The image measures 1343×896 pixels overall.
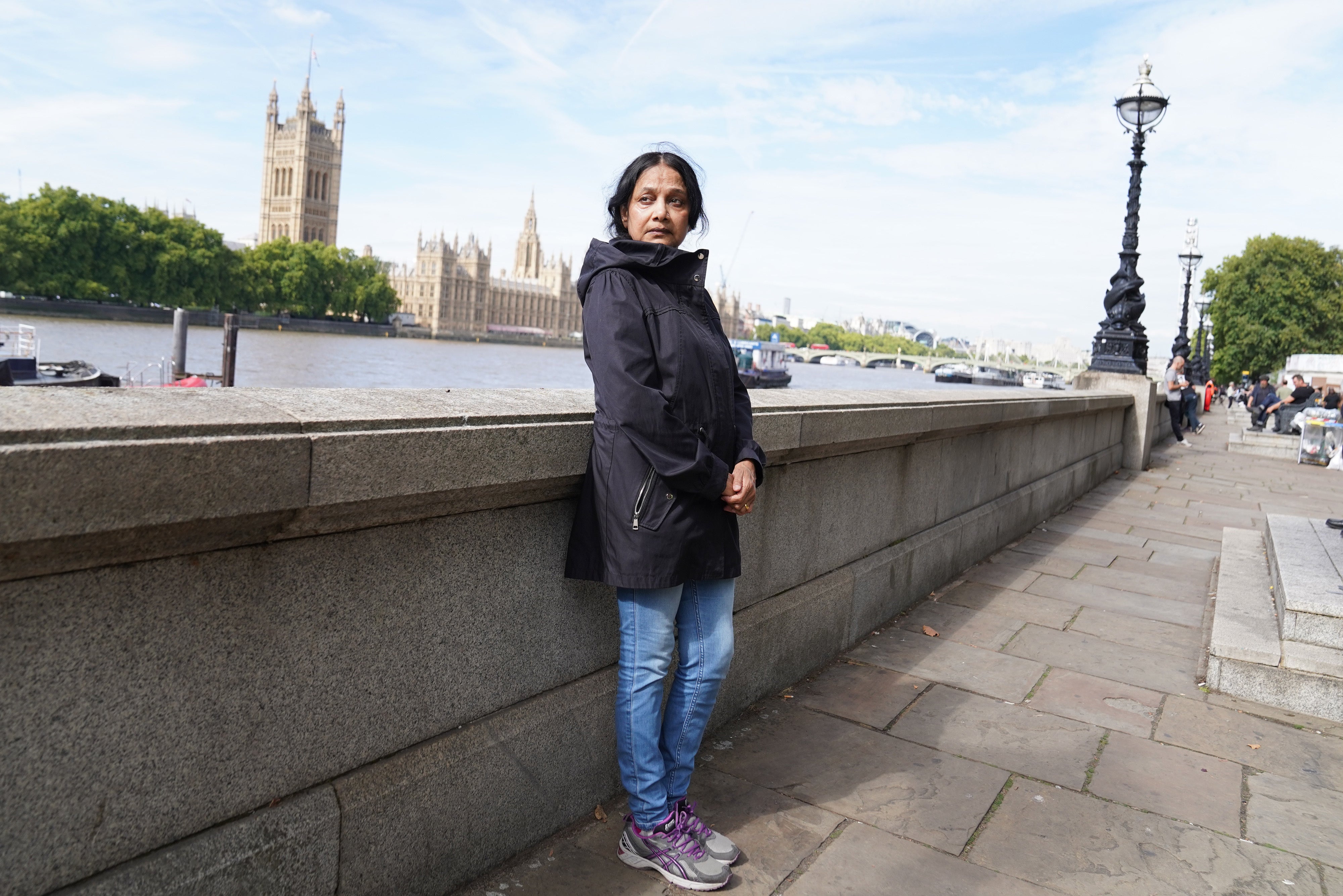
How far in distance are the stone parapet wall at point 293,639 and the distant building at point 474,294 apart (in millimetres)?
120473

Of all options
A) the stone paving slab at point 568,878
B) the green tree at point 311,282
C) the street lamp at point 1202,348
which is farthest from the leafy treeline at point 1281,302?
the green tree at point 311,282

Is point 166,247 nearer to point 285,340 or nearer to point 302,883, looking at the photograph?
point 285,340

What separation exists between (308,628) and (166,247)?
8146 cm

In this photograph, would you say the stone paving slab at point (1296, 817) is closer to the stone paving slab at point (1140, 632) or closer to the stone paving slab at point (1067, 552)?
the stone paving slab at point (1140, 632)

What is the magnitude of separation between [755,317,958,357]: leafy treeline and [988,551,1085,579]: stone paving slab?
17239 centimetres

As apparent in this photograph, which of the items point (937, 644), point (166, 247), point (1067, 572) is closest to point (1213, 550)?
point (1067, 572)

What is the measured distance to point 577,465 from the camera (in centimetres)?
249

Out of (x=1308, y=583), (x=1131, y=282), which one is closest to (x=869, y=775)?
(x=1308, y=583)

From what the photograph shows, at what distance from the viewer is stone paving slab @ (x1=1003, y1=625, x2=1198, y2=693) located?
14.3 feet

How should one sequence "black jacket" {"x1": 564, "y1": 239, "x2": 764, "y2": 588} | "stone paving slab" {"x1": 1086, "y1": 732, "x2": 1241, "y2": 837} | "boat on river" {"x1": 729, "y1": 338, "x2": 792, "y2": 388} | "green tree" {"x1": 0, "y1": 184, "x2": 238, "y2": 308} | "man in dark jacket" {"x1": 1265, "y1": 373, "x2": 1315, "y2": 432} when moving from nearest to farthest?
1. "black jacket" {"x1": 564, "y1": 239, "x2": 764, "y2": 588}
2. "stone paving slab" {"x1": 1086, "y1": 732, "x2": 1241, "y2": 837}
3. "man in dark jacket" {"x1": 1265, "y1": 373, "x2": 1315, "y2": 432}
4. "boat on river" {"x1": 729, "y1": 338, "x2": 792, "y2": 388}
5. "green tree" {"x1": 0, "y1": 184, "x2": 238, "y2": 308}

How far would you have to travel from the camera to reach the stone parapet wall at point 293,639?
155cm

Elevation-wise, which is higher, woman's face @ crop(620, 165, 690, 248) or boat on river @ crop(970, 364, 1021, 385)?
boat on river @ crop(970, 364, 1021, 385)

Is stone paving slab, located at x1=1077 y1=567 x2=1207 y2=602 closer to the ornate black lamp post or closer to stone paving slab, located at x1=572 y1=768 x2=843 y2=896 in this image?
stone paving slab, located at x1=572 y1=768 x2=843 y2=896

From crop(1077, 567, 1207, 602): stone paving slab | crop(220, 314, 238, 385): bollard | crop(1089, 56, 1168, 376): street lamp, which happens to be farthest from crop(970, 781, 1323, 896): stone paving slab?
crop(220, 314, 238, 385): bollard
